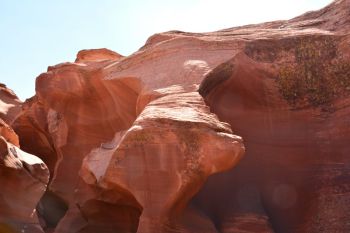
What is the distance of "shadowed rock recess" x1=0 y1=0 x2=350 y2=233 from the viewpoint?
31.9 ft

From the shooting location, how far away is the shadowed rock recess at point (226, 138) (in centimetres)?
973

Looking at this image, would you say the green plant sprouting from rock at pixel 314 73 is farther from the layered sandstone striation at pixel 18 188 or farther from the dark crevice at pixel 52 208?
the dark crevice at pixel 52 208

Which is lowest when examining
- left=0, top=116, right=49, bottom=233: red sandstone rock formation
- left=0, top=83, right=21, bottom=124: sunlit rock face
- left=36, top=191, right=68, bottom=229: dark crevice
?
left=36, top=191, right=68, bottom=229: dark crevice

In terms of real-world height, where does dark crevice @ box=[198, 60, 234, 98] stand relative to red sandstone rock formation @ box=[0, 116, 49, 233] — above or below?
above

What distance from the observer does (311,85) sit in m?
12.3

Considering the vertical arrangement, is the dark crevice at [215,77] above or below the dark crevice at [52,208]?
above

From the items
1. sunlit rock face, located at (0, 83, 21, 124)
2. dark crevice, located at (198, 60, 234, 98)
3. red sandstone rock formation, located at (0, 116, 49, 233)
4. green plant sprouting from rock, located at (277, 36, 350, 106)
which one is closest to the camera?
red sandstone rock formation, located at (0, 116, 49, 233)

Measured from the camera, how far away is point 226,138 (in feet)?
31.0

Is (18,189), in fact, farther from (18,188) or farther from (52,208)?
(52,208)

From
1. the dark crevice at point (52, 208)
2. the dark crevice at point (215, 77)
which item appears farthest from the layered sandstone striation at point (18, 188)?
the dark crevice at point (52, 208)

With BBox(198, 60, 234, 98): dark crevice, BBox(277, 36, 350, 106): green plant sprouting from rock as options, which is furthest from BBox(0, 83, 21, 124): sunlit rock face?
BBox(277, 36, 350, 106): green plant sprouting from rock

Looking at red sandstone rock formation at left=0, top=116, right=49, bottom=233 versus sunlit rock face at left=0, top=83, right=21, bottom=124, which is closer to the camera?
red sandstone rock formation at left=0, top=116, right=49, bottom=233

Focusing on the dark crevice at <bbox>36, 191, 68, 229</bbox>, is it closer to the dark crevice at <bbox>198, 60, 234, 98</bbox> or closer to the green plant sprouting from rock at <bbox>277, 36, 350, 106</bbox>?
the dark crevice at <bbox>198, 60, 234, 98</bbox>

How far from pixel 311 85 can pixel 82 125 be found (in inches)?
314
